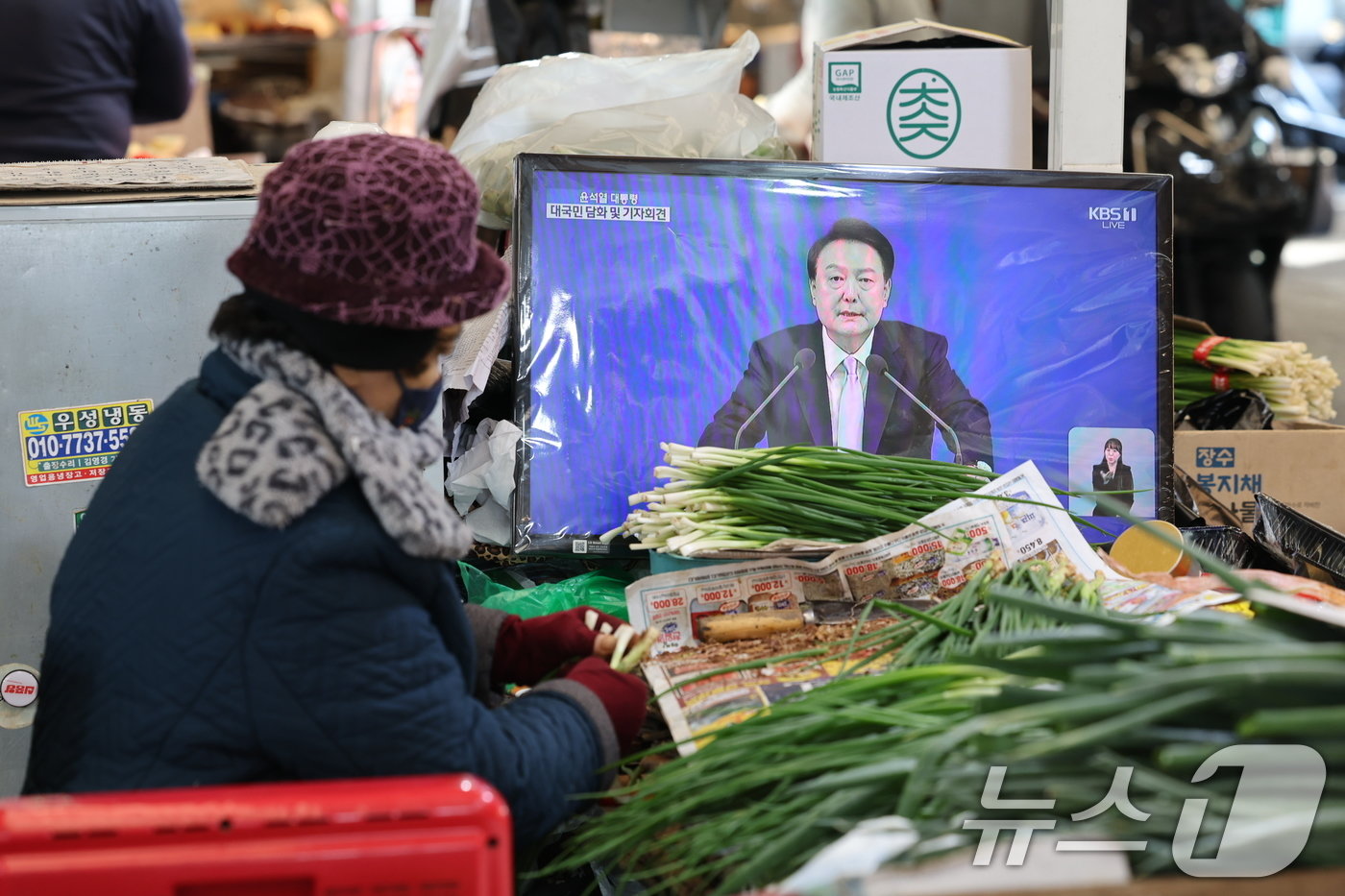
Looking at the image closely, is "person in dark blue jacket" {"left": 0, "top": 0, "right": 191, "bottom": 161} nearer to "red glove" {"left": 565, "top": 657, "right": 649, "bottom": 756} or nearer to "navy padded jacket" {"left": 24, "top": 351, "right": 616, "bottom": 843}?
"navy padded jacket" {"left": 24, "top": 351, "right": 616, "bottom": 843}

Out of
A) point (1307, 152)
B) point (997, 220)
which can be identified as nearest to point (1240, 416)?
point (997, 220)

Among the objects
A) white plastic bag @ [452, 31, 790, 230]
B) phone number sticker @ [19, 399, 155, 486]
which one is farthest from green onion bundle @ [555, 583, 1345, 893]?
white plastic bag @ [452, 31, 790, 230]

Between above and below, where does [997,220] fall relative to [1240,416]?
above

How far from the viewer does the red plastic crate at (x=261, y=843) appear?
3.61ft

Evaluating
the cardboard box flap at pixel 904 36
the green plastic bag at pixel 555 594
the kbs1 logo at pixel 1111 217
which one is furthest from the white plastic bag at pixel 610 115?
the green plastic bag at pixel 555 594

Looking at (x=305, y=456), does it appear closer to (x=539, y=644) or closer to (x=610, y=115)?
(x=539, y=644)

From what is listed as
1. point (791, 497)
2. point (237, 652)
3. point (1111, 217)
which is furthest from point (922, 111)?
point (237, 652)

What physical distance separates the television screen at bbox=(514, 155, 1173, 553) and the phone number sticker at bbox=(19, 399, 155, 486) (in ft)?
2.35

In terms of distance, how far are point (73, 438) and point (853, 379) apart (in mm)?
1443

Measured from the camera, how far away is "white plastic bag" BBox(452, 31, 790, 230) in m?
2.70

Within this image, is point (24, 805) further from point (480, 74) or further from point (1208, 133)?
point (1208, 133)

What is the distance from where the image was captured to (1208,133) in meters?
6.85

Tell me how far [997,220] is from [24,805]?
6.56 feet

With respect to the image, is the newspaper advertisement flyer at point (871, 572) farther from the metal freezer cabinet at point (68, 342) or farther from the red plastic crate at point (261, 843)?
the metal freezer cabinet at point (68, 342)
